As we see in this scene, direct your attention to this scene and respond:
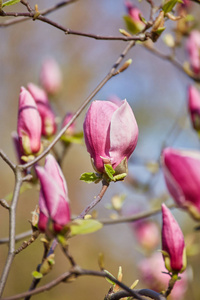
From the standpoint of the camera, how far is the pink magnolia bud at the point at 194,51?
1.49 m

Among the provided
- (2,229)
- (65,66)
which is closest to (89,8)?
(65,66)

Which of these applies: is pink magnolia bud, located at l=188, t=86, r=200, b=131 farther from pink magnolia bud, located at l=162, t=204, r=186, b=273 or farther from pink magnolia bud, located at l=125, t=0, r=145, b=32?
pink magnolia bud, located at l=162, t=204, r=186, b=273

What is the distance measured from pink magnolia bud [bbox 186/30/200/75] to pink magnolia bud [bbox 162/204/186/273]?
95 centimetres

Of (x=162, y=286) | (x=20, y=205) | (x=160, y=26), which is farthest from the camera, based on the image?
(x=20, y=205)

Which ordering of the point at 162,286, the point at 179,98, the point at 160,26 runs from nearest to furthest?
the point at 160,26 → the point at 162,286 → the point at 179,98

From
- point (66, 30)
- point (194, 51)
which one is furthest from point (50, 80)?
point (66, 30)

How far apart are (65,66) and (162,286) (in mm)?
4496

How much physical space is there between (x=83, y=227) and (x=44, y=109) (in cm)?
62

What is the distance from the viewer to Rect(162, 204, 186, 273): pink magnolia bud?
25.5 inches

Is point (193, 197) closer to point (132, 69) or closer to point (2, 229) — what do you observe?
point (2, 229)

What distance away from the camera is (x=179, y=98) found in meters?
4.22

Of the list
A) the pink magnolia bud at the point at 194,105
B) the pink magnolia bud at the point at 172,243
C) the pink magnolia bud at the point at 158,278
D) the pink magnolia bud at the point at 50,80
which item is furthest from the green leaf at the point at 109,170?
the pink magnolia bud at the point at 50,80

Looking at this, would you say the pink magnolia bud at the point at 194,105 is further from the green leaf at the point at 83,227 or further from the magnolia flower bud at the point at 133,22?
the green leaf at the point at 83,227

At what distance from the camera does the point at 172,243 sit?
65 cm
